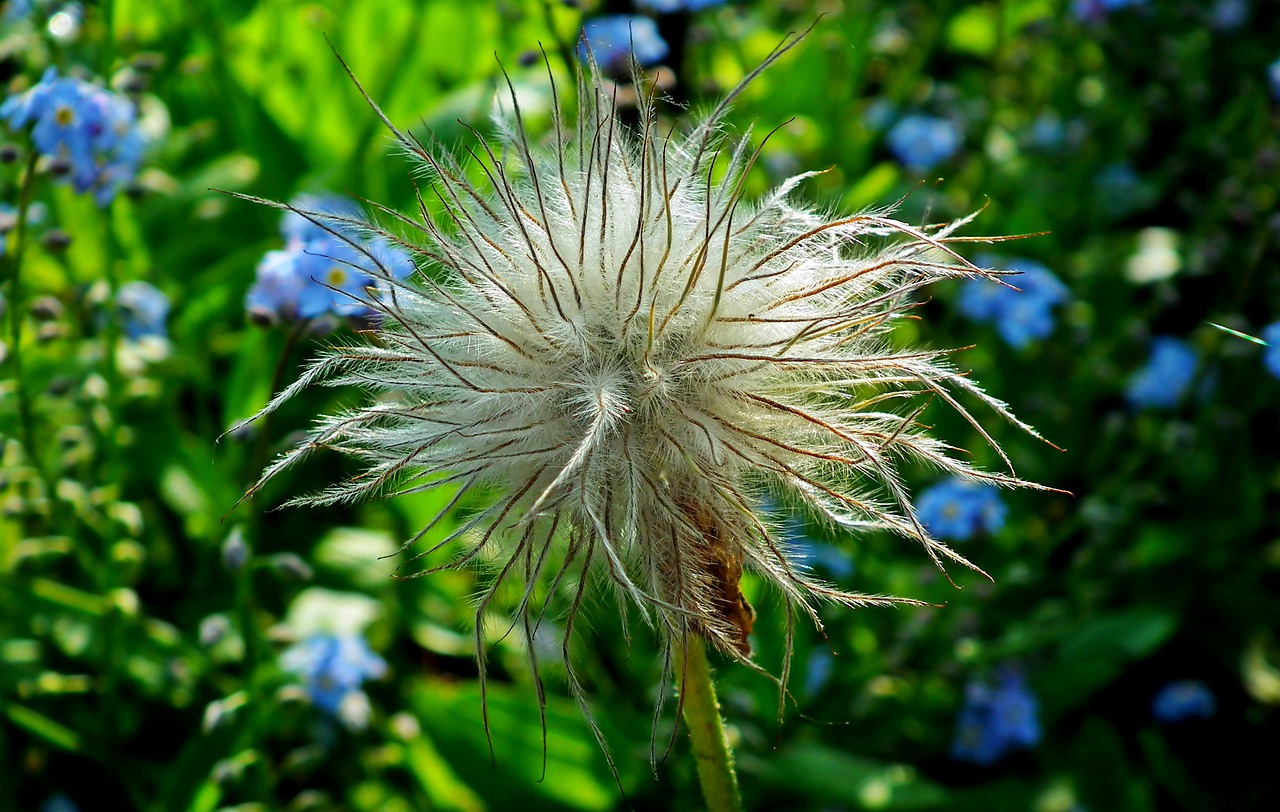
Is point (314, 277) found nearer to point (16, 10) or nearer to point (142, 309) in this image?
point (142, 309)

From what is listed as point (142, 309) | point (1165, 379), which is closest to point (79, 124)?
point (142, 309)

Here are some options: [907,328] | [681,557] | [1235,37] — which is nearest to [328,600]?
[681,557]

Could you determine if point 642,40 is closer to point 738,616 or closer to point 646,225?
point 646,225

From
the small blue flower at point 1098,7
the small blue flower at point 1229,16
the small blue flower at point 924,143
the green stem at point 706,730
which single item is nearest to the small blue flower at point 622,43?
the small blue flower at point 924,143

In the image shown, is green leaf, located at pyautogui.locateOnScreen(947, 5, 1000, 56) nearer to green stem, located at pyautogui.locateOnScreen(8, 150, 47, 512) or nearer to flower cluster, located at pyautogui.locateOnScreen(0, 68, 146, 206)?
flower cluster, located at pyautogui.locateOnScreen(0, 68, 146, 206)

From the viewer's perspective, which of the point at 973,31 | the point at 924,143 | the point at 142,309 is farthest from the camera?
the point at 973,31

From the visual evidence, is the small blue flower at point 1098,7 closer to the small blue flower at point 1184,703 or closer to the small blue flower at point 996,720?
the small blue flower at point 1184,703
